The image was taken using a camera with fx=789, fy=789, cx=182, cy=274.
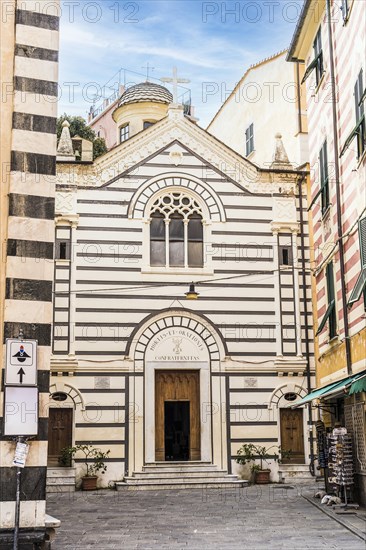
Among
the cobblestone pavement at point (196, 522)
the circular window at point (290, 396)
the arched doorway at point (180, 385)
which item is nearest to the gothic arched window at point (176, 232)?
the arched doorway at point (180, 385)

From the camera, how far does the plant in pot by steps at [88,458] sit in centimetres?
2289

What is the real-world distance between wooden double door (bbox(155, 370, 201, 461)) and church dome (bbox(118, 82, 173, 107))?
44.2ft

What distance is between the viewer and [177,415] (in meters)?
24.4

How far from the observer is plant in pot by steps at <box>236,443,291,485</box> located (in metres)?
23.5

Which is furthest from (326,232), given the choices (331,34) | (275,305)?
(275,305)

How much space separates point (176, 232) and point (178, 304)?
7.89 ft

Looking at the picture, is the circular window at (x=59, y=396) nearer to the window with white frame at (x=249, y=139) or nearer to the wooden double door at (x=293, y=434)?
the wooden double door at (x=293, y=434)

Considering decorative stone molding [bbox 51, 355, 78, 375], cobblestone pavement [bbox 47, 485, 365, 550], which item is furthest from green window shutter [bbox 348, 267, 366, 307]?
decorative stone molding [bbox 51, 355, 78, 375]

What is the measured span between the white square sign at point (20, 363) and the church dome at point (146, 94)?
76.6ft

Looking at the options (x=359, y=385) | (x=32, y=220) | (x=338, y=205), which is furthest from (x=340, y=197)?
(x=32, y=220)

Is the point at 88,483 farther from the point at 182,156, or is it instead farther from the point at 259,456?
the point at 182,156

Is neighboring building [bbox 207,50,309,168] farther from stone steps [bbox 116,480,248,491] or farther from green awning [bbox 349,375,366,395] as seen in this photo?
green awning [bbox 349,375,366,395]

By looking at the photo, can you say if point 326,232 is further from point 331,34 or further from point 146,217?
point 146,217

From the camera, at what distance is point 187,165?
2591 centimetres
